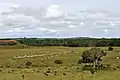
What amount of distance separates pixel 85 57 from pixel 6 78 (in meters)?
30.1

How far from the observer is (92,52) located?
71.6m

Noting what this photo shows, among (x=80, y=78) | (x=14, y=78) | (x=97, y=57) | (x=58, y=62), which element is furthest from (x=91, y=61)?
(x=14, y=78)

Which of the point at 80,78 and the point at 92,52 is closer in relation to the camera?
the point at 80,78

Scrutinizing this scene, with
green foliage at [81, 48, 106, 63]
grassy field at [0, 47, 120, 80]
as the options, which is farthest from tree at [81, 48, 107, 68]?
grassy field at [0, 47, 120, 80]

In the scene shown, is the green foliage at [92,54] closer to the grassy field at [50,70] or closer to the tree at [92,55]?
the tree at [92,55]

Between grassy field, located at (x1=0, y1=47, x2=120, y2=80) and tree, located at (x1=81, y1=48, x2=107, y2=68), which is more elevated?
tree, located at (x1=81, y1=48, x2=107, y2=68)

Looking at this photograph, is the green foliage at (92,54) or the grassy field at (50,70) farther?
the green foliage at (92,54)

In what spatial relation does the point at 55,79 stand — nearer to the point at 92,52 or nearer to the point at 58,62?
the point at 92,52

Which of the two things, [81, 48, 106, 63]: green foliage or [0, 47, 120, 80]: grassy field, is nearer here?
[0, 47, 120, 80]: grassy field

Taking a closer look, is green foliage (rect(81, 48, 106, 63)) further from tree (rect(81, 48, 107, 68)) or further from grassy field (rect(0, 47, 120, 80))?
grassy field (rect(0, 47, 120, 80))

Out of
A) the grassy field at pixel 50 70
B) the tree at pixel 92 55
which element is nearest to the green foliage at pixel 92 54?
the tree at pixel 92 55

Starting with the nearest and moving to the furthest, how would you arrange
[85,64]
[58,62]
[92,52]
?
[92,52] → [85,64] → [58,62]

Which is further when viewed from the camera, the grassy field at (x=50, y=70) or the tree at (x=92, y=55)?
the tree at (x=92, y=55)

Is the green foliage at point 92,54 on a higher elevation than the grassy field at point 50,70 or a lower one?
higher
